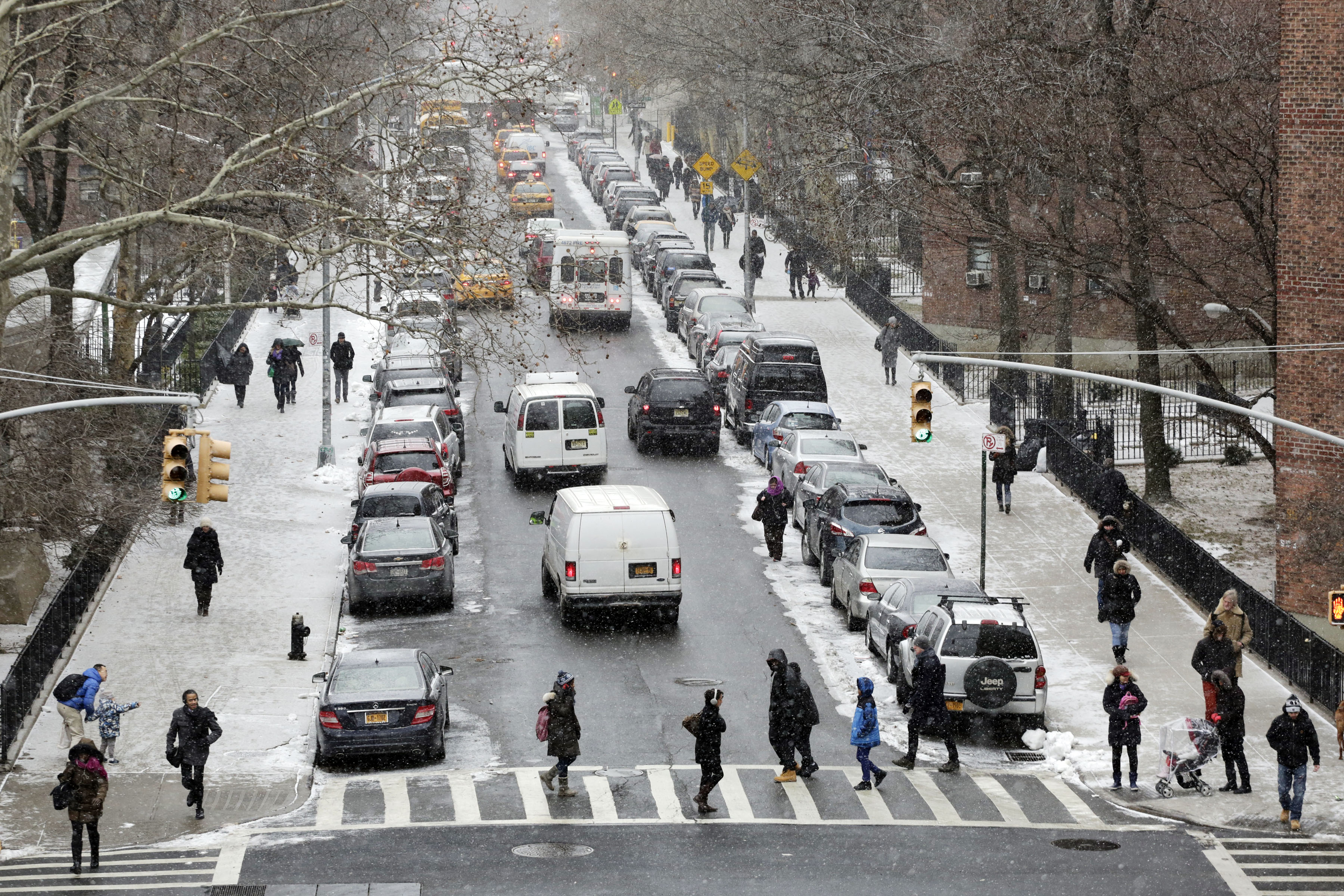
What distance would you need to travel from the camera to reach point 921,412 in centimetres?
2372

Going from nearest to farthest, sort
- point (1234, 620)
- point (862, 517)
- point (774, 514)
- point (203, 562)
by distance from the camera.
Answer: point (1234, 620) < point (203, 562) < point (862, 517) < point (774, 514)

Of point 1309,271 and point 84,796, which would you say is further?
point 1309,271

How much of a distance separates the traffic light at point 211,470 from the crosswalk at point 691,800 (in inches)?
146

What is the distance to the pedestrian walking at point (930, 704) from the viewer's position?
2231 cm

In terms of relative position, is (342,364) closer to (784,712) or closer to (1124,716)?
(784,712)

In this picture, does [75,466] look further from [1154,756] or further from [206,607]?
[1154,756]

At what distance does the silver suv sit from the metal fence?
4.09 metres

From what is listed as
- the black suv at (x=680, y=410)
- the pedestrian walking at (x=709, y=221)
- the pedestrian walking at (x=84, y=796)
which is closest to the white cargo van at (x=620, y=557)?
the pedestrian walking at (x=84, y=796)

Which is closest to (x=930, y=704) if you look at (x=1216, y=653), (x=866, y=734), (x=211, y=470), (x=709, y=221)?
(x=866, y=734)

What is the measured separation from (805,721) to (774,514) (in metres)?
10.3

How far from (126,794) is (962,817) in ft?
31.9

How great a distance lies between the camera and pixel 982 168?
40531 millimetres

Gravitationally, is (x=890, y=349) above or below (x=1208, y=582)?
above

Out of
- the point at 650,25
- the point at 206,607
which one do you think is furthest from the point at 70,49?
the point at 650,25
